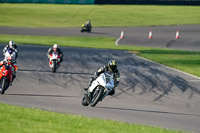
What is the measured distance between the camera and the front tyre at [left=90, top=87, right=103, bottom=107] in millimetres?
14396

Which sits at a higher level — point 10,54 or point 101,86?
point 10,54

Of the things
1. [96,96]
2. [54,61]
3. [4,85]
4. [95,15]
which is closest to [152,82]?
[54,61]

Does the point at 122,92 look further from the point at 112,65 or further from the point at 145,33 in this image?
the point at 145,33

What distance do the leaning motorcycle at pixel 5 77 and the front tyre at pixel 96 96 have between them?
372 centimetres

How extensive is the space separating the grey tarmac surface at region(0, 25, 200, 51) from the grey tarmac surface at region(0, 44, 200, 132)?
46.4 ft

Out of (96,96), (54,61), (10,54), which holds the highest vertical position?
(10,54)

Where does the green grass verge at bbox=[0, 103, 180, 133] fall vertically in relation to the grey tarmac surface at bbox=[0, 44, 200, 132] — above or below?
above

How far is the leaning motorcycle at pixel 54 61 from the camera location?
2358 cm

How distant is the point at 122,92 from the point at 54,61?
6.10m

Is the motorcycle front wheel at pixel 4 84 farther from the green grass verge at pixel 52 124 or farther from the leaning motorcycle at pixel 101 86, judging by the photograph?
the green grass verge at pixel 52 124

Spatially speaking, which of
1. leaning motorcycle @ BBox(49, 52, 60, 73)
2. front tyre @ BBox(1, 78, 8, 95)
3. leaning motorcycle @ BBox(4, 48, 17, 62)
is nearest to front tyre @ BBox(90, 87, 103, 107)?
front tyre @ BBox(1, 78, 8, 95)

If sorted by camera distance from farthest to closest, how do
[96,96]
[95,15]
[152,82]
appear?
[95,15]
[152,82]
[96,96]

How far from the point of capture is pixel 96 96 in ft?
48.5

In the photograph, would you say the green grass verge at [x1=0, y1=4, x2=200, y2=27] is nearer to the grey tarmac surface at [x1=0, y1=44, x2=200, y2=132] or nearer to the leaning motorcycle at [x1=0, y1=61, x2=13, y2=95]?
the grey tarmac surface at [x1=0, y1=44, x2=200, y2=132]
